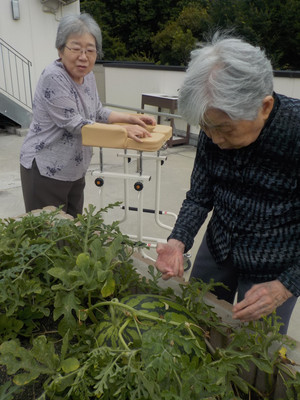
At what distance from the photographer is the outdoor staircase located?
792cm

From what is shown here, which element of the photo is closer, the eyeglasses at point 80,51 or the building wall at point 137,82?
the eyeglasses at point 80,51

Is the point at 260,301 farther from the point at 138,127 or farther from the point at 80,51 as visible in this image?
the point at 80,51

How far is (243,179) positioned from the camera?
1.27 metres

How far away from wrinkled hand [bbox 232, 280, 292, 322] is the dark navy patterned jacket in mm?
36

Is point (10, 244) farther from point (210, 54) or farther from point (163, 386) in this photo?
point (210, 54)

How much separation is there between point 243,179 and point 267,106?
0.91 ft

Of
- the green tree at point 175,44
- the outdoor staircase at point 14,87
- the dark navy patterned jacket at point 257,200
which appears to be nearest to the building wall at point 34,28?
the outdoor staircase at point 14,87

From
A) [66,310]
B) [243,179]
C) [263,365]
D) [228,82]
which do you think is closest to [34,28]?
[243,179]

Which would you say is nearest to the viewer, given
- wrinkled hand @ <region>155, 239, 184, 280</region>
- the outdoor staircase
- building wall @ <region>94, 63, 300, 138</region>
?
wrinkled hand @ <region>155, 239, 184, 280</region>

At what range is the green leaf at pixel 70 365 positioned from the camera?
0.77 metres

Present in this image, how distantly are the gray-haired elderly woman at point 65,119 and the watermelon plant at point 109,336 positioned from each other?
0.93 metres

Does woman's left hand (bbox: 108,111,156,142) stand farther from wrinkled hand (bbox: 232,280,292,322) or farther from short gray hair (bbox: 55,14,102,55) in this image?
wrinkled hand (bbox: 232,280,292,322)

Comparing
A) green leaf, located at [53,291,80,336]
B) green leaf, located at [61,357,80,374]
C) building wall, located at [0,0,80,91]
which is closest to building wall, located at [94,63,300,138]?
building wall, located at [0,0,80,91]

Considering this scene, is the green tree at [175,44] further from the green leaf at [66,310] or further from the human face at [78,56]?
the green leaf at [66,310]
